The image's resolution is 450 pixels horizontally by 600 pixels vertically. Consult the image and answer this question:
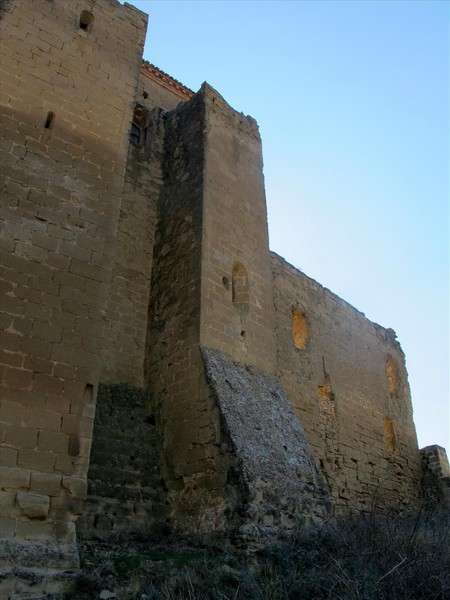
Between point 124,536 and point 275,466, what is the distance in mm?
1960

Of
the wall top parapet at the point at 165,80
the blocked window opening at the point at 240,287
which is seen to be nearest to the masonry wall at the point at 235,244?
the blocked window opening at the point at 240,287

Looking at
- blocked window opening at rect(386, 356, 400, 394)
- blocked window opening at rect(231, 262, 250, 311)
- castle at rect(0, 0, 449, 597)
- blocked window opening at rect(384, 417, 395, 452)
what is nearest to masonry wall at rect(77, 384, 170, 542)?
castle at rect(0, 0, 449, 597)

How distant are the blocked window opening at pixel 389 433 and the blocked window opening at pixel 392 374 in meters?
1.11

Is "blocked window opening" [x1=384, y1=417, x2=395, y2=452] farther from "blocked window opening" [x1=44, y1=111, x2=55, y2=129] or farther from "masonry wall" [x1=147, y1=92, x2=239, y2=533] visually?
"blocked window opening" [x1=44, y1=111, x2=55, y2=129]

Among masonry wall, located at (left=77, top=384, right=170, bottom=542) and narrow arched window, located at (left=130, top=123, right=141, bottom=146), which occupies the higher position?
narrow arched window, located at (left=130, top=123, right=141, bottom=146)

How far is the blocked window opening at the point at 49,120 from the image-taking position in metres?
6.83

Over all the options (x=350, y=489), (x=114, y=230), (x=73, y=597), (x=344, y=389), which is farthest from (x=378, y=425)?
(x=73, y=597)

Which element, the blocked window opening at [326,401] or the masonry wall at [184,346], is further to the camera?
the blocked window opening at [326,401]

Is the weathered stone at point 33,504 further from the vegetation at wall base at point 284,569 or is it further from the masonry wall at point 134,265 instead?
the masonry wall at point 134,265

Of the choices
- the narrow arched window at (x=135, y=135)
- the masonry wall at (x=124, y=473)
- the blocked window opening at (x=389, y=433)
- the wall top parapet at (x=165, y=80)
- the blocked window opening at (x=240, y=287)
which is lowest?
the masonry wall at (x=124, y=473)

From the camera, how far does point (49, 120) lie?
6.89 m

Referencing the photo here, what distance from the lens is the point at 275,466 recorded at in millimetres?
6945

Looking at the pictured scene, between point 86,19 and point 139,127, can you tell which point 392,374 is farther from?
point 86,19

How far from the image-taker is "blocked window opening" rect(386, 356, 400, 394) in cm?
1447
